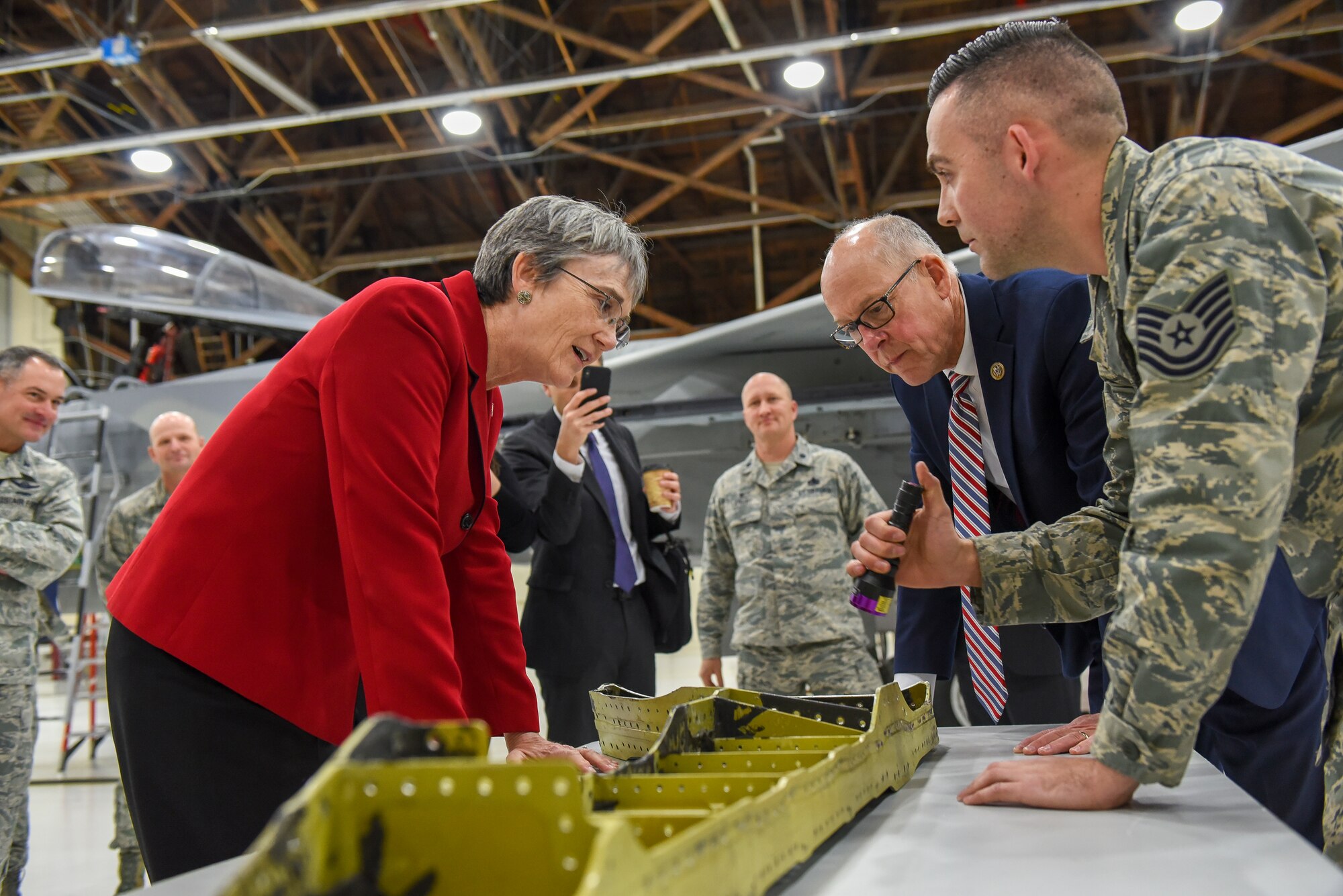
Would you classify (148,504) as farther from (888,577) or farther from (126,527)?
(888,577)

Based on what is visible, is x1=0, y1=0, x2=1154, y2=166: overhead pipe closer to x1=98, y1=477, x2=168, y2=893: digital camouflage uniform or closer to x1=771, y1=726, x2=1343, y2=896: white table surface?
x1=98, y1=477, x2=168, y2=893: digital camouflage uniform

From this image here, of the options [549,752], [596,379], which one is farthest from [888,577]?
[596,379]

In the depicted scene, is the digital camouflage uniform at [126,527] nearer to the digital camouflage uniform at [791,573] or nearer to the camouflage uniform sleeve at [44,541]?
the camouflage uniform sleeve at [44,541]

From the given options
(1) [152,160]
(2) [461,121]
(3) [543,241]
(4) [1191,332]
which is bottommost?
(4) [1191,332]

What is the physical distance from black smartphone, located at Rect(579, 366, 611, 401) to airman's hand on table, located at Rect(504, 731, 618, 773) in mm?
1641

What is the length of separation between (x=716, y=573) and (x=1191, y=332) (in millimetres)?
3058

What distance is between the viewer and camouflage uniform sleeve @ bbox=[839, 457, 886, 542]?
374 centimetres

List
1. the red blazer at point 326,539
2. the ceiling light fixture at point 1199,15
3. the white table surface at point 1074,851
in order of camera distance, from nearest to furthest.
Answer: the white table surface at point 1074,851
the red blazer at point 326,539
the ceiling light fixture at point 1199,15

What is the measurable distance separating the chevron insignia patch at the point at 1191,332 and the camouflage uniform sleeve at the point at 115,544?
13.1 ft

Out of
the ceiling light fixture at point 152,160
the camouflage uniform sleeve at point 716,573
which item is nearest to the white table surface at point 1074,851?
the camouflage uniform sleeve at point 716,573

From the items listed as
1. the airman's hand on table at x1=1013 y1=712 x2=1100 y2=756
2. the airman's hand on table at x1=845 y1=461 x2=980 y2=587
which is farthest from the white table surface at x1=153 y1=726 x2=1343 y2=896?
the airman's hand on table at x1=845 y1=461 x2=980 y2=587

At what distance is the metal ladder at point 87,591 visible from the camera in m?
5.11

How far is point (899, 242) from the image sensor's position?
6.49ft

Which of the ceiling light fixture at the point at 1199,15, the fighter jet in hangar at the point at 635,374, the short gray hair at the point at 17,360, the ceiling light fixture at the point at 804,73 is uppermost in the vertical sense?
the ceiling light fixture at the point at 804,73
